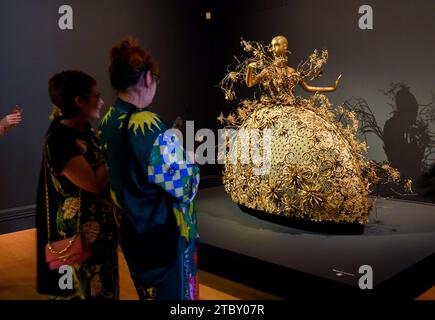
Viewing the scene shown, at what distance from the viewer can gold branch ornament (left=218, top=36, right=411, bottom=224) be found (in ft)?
8.81

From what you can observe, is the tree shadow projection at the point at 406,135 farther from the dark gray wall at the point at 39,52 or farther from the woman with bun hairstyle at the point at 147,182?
the woman with bun hairstyle at the point at 147,182

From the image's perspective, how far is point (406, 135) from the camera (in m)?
3.88

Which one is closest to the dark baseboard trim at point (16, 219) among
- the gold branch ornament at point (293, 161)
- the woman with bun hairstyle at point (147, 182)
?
the gold branch ornament at point (293, 161)

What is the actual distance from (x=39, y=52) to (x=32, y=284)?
7.00 feet

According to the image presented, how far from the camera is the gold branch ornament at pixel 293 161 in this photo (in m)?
2.69

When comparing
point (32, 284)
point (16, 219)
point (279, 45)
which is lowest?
point (32, 284)

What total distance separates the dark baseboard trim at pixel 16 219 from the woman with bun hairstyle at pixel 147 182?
267 cm

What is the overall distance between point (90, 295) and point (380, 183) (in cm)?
325

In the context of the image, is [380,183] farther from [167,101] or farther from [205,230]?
[167,101]

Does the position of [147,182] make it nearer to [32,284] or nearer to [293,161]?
[293,161]

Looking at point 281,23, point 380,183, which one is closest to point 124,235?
point 380,183

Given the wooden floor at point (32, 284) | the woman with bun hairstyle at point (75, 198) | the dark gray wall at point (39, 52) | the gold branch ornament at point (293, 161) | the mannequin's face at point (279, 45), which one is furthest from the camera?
the dark gray wall at point (39, 52)

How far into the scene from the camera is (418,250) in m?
2.47

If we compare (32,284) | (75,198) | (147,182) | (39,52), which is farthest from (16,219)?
(147,182)
